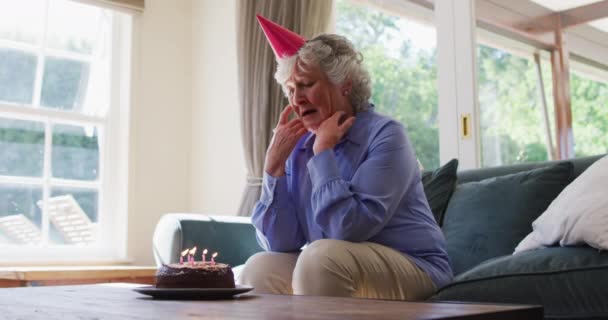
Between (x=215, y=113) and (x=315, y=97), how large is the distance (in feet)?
8.70

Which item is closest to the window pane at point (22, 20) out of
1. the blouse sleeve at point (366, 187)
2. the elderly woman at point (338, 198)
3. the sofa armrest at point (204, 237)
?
the sofa armrest at point (204, 237)

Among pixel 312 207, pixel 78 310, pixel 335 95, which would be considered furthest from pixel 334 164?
pixel 78 310

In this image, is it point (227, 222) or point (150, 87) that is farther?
point (150, 87)

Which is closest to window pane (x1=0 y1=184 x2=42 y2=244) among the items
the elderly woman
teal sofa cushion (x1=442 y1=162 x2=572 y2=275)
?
the elderly woman

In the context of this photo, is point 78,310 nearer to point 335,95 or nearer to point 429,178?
point 335,95

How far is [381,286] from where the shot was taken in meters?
1.81

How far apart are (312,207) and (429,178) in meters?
0.89

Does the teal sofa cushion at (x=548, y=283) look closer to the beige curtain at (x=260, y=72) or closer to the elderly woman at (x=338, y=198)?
the elderly woman at (x=338, y=198)

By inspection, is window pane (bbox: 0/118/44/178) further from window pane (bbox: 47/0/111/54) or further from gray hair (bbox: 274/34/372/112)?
gray hair (bbox: 274/34/372/112)

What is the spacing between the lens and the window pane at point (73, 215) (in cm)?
441

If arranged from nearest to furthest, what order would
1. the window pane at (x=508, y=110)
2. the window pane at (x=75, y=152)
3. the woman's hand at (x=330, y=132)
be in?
the woman's hand at (x=330, y=132) < the window pane at (x=508, y=110) < the window pane at (x=75, y=152)

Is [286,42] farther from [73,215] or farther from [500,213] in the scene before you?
[73,215]

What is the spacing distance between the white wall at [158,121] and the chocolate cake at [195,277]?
3.10 m

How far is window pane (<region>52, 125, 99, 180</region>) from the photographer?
4.46m
